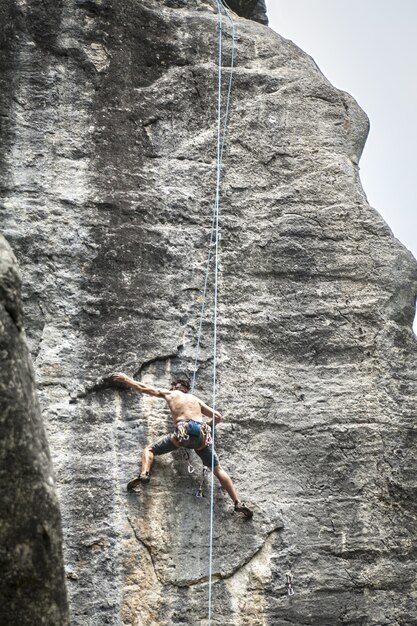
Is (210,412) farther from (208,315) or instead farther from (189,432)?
(208,315)

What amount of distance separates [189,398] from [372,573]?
6.09 feet

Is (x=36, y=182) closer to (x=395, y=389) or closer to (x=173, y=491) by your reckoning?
(x=173, y=491)

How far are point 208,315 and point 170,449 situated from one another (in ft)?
4.26

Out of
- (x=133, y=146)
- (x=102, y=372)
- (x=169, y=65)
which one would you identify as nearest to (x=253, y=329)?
(x=102, y=372)

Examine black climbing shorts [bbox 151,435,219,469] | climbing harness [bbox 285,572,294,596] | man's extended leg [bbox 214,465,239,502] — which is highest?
black climbing shorts [bbox 151,435,219,469]

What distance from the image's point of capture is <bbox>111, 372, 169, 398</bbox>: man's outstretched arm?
8.01 metres

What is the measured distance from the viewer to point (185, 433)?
7793 mm

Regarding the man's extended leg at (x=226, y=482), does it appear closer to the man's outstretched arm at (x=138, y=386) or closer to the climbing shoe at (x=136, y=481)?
the climbing shoe at (x=136, y=481)

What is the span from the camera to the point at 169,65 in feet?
32.5

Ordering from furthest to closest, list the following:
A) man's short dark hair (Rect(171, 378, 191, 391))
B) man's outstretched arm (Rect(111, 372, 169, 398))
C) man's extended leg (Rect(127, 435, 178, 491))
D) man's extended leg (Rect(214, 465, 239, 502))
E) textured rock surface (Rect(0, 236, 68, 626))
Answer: man's short dark hair (Rect(171, 378, 191, 391))
man's outstretched arm (Rect(111, 372, 169, 398))
man's extended leg (Rect(214, 465, 239, 502))
man's extended leg (Rect(127, 435, 178, 491))
textured rock surface (Rect(0, 236, 68, 626))

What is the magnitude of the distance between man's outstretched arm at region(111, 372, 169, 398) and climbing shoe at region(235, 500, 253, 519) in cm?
99

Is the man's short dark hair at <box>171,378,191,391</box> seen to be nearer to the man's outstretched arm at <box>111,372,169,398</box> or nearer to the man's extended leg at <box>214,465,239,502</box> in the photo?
the man's outstretched arm at <box>111,372,169,398</box>

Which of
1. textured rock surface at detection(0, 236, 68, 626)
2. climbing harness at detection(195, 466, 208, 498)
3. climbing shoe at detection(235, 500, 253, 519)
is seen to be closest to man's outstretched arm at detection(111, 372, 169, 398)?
climbing harness at detection(195, 466, 208, 498)

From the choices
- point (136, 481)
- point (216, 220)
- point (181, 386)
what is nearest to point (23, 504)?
point (136, 481)
